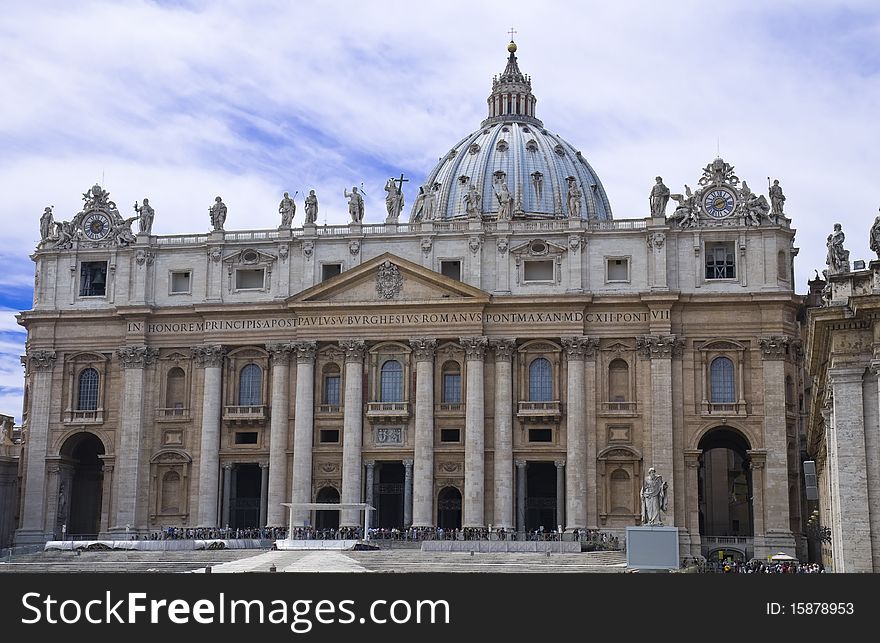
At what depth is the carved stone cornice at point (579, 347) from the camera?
84.9m

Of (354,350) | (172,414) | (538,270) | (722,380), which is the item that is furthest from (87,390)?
(722,380)

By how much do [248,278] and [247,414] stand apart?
9.05 metres

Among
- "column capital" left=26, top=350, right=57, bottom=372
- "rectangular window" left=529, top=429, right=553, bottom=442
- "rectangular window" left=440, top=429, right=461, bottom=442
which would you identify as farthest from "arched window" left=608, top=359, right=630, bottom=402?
"column capital" left=26, top=350, right=57, bottom=372

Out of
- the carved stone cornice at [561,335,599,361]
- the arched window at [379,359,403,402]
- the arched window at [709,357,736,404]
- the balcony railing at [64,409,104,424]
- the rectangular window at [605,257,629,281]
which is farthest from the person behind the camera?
the balcony railing at [64,409,104,424]

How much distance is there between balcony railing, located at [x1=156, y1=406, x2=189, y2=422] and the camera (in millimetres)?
89312

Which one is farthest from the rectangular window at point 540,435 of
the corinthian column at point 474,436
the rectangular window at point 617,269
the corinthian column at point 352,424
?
the corinthian column at point 352,424

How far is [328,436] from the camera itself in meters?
87.5

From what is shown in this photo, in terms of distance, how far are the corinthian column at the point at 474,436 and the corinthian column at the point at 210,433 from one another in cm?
1587

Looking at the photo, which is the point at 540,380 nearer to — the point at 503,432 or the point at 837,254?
the point at 503,432

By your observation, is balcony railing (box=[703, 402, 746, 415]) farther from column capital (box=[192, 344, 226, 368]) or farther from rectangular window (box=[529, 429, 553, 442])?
column capital (box=[192, 344, 226, 368])

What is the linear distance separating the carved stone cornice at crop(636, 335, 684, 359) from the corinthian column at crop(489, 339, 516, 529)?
26.9ft

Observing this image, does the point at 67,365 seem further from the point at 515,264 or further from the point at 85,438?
the point at 515,264
